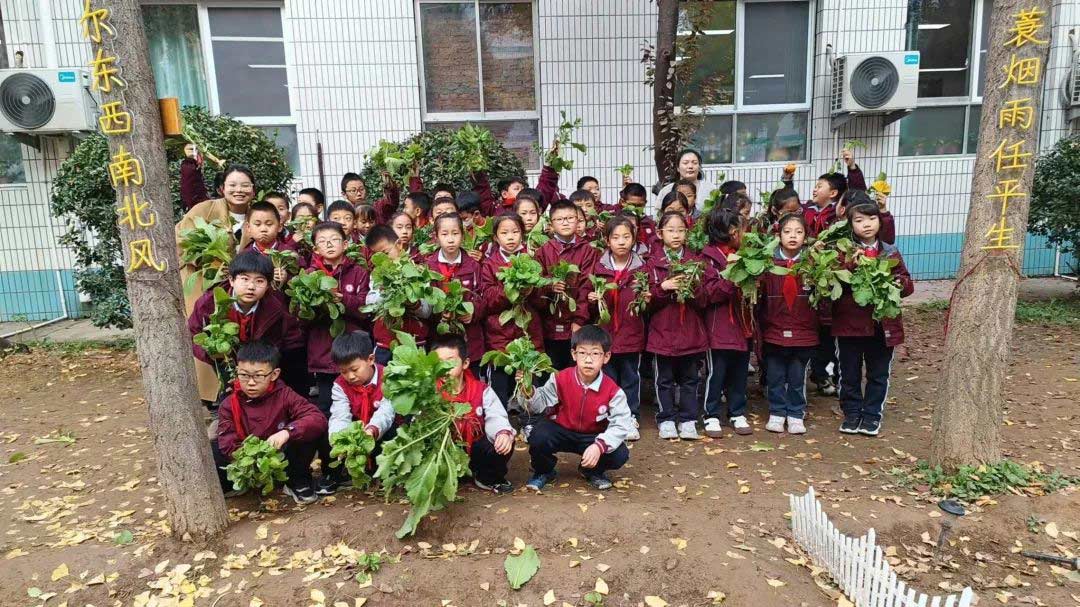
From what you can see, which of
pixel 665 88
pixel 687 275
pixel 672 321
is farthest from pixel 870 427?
pixel 665 88

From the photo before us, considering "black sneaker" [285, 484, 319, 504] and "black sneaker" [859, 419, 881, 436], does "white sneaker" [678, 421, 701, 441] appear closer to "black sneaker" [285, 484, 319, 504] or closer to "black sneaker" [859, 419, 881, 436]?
"black sneaker" [859, 419, 881, 436]

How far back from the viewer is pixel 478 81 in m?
9.03

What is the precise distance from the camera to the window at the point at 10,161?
8.80m

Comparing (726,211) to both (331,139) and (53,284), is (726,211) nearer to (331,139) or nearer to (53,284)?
(331,139)

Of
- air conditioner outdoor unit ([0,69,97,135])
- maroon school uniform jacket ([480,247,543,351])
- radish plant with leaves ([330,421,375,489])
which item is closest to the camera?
radish plant with leaves ([330,421,375,489])

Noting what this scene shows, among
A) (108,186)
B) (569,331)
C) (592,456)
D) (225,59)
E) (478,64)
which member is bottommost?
(592,456)

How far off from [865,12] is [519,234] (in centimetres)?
737

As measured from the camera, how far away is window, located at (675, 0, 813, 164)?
9.21 m

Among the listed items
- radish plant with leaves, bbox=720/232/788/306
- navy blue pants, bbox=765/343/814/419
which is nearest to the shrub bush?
radish plant with leaves, bbox=720/232/788/306

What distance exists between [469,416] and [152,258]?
1825mm

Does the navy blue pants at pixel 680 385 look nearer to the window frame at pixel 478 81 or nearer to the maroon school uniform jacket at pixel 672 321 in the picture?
the maroon school uniform jacket at pixel 672 321

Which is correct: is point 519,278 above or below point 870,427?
above

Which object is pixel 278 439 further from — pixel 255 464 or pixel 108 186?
pixel 108 186

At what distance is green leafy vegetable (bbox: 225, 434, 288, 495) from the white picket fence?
2786 millimetres
